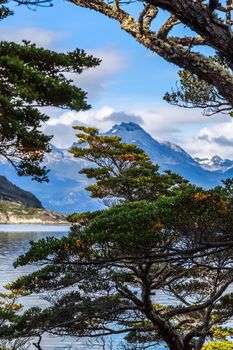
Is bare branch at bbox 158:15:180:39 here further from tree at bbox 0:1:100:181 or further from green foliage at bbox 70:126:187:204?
green foliage at bbox 70:126:187:204

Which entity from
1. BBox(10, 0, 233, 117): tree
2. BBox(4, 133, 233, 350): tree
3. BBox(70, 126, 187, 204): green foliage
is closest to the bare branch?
BBox(10, 0, 233, 117): tree

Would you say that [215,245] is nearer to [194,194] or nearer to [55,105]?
[194,194]

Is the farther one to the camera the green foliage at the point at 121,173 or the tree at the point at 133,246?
the green foliage at the point at 121,173

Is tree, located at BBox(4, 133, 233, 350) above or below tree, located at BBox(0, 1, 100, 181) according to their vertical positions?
below

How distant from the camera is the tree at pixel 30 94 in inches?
351

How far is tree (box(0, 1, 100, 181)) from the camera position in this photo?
891 centimetres

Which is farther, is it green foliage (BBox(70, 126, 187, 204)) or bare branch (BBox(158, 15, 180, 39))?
green foliage (BBox(70, 126, 187, 204))

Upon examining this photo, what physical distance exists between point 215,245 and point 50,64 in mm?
5023

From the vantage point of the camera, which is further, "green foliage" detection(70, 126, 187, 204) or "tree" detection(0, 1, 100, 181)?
"green foliage" detection(70, 126, 187, 204)

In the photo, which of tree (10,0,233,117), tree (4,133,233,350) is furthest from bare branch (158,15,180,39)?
tree (4,133,233,350)

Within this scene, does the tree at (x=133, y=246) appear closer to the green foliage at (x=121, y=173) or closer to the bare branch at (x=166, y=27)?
the bare branch at (x=166, y=27)

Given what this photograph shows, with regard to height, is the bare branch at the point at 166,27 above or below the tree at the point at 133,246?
above

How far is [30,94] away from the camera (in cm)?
867

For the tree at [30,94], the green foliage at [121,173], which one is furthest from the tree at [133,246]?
the green foliage at [121,173]
